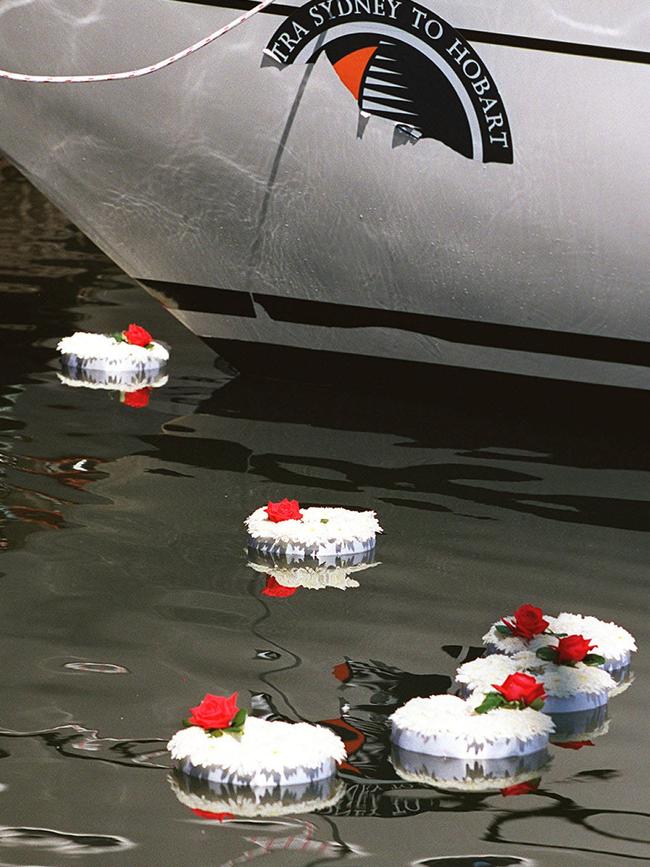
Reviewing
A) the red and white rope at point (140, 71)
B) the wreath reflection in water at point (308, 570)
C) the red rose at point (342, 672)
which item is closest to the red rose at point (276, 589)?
the wreath reflection in water at point (308, 570)

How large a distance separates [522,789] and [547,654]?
58 cm

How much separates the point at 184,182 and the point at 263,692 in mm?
2697

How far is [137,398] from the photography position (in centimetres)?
600

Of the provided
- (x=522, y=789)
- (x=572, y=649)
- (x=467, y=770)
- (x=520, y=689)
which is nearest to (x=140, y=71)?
(x=572, y=649)

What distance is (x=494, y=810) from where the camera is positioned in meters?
3.09

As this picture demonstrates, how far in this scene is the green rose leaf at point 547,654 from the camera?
3.71 metres

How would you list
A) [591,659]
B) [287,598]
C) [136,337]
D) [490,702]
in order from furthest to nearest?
[136,337] → [287,598] → [591,659] → [490,702]

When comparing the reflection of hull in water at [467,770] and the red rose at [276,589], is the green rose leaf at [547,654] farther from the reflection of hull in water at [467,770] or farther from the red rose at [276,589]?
the red rose at [276,589]

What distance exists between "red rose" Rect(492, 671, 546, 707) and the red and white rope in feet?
8.94

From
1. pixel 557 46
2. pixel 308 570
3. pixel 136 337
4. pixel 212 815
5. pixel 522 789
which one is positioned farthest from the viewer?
pixel 136 337

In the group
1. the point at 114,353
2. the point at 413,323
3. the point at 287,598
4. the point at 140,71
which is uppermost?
the point at 140,71

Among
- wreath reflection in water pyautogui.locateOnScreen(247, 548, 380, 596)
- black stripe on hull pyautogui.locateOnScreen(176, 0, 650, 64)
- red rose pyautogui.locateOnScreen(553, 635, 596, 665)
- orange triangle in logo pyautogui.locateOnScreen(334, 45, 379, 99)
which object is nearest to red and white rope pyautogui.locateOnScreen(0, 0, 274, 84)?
orange triangle in logo pyautogui.locateOnScreen(334, 45, 379, 99)

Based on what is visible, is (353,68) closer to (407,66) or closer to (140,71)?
(407,66)

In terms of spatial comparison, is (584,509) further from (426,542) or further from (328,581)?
(328,581)
